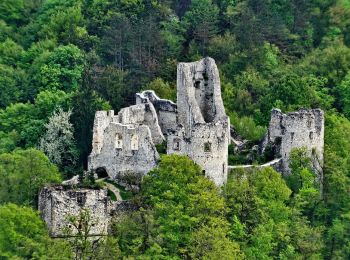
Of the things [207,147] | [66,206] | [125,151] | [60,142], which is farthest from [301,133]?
[60,142]

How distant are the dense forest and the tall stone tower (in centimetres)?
86

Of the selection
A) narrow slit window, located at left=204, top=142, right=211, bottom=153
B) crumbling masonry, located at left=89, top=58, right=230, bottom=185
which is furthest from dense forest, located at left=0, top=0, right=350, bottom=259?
crumbling masonry, located at left=89, top=58, right=230, bottom=185

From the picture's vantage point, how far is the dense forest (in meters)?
70.3

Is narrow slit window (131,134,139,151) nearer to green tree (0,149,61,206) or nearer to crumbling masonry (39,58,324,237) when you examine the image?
crumbling masonry (39,58,324,237)

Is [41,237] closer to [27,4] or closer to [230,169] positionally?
[230,169]

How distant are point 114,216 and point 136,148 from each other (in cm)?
462

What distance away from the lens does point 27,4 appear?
114m

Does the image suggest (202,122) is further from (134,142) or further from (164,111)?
(164,111)

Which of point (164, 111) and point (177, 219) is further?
point (164, 111)

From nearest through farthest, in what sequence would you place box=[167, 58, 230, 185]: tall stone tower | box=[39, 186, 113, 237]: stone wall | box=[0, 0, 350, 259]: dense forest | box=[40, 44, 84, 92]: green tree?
box=[39, 186, 113, 237]: stone wall
box=[0, 0, 350, 259]: dense forest
box=[167, 58, 230, 185]: tall stone tower
box=[40, 44, 84, 92]: green tree

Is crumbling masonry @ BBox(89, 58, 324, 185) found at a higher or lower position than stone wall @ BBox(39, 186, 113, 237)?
higher

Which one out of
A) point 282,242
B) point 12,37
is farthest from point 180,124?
point 12,37

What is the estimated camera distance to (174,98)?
3290 inches

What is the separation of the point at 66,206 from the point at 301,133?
1350cm
